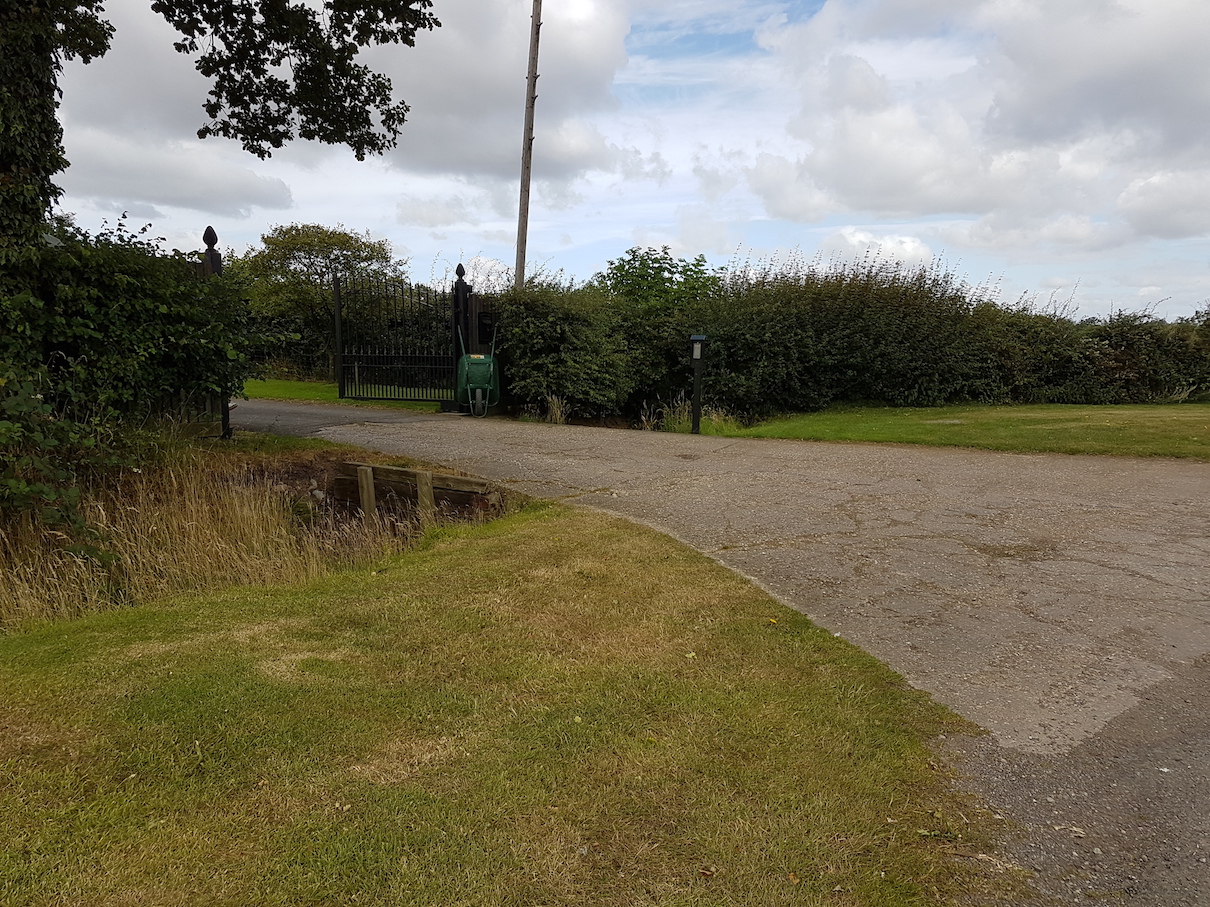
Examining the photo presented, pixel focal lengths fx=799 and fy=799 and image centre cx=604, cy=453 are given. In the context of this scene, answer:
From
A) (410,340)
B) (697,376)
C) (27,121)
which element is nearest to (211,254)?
(27,121)

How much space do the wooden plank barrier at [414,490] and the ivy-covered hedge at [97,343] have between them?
1.74 meters

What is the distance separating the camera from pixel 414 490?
294 inches

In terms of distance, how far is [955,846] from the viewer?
99.3 inches

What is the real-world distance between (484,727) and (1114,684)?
286 centimetres

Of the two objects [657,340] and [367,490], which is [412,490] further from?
[657,340]

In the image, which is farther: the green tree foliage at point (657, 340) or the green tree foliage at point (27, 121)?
the green tree foliage at point (657, 340)

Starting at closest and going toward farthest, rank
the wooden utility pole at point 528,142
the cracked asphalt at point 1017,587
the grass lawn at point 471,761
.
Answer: the grass lawn at point 471,761
the cracked asphalt at point 1017,587
the wooden utility pole at point 528,142

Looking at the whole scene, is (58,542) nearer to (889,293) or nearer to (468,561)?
(468,561)

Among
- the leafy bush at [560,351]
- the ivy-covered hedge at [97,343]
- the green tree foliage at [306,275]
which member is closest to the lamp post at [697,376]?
the leafy bush at [560,351]

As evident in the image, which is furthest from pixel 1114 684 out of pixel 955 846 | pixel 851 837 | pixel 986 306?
pixel 986 306

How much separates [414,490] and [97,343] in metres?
3.31

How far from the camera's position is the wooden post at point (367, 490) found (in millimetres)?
7613

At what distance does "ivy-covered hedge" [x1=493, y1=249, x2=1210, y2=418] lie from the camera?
48.8 ft

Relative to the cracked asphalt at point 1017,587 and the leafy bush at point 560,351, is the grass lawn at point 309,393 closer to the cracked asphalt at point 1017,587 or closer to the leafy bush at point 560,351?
the leafy bush at point 560,351
